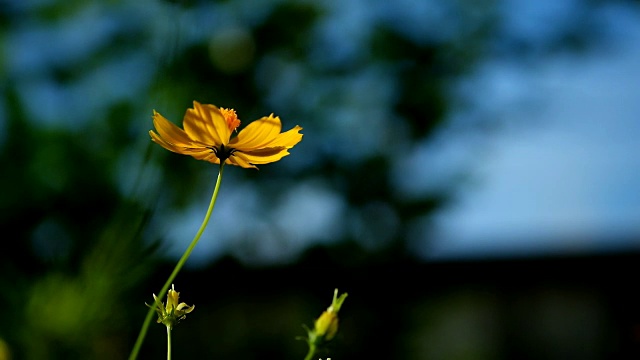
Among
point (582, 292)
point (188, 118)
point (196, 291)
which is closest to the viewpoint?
point (188, 118)

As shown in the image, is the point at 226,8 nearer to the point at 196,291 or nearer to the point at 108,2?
the point at 108,2

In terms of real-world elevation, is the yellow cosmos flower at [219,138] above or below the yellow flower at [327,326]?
above

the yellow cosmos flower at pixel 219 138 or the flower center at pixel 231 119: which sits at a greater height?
the flower center at pixel 231 119

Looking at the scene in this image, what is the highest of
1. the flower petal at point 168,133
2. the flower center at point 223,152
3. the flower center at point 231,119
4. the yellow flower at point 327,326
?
the flower center at point 231,119

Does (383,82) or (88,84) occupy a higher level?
(383,82)

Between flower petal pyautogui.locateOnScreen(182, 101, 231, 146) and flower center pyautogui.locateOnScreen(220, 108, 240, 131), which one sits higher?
flower center pyautogui.locateOnScreen(220, 108, 240, 131)

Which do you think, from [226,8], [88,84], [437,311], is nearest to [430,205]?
[226,8]

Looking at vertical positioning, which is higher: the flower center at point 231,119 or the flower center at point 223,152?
the flower center at point 231,119
